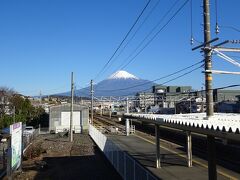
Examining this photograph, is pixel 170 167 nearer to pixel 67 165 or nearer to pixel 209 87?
pixel 67 165

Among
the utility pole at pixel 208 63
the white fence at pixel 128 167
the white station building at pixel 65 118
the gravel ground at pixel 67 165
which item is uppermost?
the utility pole at pixel 208 63

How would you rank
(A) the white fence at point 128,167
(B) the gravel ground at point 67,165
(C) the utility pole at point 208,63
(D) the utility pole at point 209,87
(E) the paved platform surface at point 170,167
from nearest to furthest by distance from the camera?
1. (D) the utility pole at point 209,87
2. (C) the utility pole at point 208,63
3. (A) the white fence at point 128,167
4. (E) the paved platform surface at point 170,167
5. (B) the gravel ground at point 67,165

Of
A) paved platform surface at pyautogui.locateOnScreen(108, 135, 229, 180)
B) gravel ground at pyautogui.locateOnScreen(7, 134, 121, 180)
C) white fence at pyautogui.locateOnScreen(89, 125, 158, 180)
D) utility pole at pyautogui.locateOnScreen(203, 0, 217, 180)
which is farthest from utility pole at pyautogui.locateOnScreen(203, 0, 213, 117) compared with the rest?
gravel ground at pyautogui.locateOnScreen(7, 134, 121, 180)

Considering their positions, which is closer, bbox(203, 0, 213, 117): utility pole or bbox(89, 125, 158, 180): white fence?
bbox(203, 0, 213, 117): utility pole

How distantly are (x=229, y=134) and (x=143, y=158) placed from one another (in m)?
14.7

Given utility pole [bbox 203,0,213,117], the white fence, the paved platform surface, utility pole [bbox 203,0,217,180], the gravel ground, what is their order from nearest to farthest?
utility pole [bbox 203,0,217,180] → utility pole [bbox 203,0,213,117] → the white fence → the paved platform surface → the gravel ground

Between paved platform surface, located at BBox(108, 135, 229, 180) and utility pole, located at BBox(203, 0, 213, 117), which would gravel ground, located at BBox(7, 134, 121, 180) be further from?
utility pole, located at BBox(203, 0, 213, 117)

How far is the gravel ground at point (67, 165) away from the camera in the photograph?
21056mm

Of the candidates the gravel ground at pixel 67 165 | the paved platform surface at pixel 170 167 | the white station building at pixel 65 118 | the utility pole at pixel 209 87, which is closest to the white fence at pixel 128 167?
the gravel ground at pixel 67 165

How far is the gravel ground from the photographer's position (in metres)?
21.1

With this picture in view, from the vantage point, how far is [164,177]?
17609mm

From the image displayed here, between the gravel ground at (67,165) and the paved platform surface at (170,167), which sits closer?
the paved platform surface at (170,167)

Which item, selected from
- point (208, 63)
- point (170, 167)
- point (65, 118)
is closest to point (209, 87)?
point (208, 63)

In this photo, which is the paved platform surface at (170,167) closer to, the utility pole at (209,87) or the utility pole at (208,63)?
the utility pole at (209,87)
